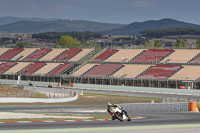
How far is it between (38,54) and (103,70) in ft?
101

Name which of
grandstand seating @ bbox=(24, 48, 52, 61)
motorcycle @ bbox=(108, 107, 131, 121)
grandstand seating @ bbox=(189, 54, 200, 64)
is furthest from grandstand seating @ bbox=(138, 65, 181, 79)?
motorcycle @ bbox=(108, 107, 131, 121)

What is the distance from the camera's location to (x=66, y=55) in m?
123

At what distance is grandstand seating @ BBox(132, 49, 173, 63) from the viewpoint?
105 meters

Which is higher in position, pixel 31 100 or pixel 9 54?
pixel 9 54

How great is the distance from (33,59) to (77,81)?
27.1 m

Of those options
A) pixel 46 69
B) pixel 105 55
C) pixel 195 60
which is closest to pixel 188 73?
pixel 195 60

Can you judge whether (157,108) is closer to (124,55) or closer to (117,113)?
(117,113)

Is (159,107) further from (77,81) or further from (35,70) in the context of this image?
(35,70)

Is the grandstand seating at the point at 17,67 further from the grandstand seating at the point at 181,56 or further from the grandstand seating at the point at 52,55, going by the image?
the grandstand seating at the point at 181,56

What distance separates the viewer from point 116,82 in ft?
318

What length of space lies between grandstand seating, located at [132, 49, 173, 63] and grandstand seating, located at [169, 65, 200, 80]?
10377mm

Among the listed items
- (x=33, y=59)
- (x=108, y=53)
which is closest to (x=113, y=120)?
(x=108, y=53)

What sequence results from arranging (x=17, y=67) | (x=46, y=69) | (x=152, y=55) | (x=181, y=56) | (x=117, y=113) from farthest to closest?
(x=17, y=67) < (x=46, y=69) < (x=152, y=55) < (x=181, y=56) < (x=117, y=113)

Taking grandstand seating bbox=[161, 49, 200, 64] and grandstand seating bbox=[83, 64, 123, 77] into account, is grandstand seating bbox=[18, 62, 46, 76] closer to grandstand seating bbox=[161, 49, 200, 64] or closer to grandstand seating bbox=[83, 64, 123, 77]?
grandstand seating bbox=[83, 64, 123, 77]
